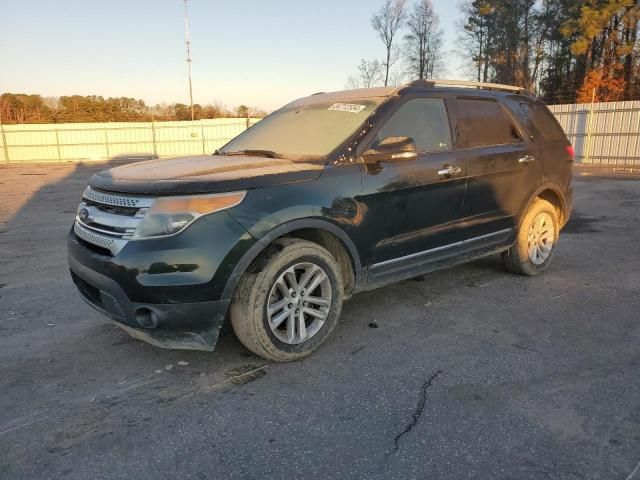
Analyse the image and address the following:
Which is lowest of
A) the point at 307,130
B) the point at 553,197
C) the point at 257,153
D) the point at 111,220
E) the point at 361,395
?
the point at 361,395

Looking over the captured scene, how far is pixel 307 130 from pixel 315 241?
1.07 m

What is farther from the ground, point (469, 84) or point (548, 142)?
point (469, 84)

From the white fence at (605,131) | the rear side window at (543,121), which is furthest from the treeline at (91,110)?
the rear side window at (543,121)

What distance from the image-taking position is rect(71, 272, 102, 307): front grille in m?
3.19

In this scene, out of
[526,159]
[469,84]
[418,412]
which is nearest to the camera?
[418,412]

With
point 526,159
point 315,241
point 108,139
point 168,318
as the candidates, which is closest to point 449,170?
point 526,159

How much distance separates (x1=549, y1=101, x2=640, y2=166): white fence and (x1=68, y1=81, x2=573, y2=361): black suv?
1819 centimetres

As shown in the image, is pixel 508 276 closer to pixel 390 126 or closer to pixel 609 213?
pixel 390 126

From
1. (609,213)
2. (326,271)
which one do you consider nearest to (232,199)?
(326,271)

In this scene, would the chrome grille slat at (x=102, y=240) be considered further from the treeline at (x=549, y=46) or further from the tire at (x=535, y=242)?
the treeline at (x=549, y=46)

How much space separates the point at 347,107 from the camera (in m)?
4.06

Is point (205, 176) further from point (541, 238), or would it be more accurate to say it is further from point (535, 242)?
point (541, 238)

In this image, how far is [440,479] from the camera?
2205mm

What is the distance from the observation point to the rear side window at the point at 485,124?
14.5 ft
